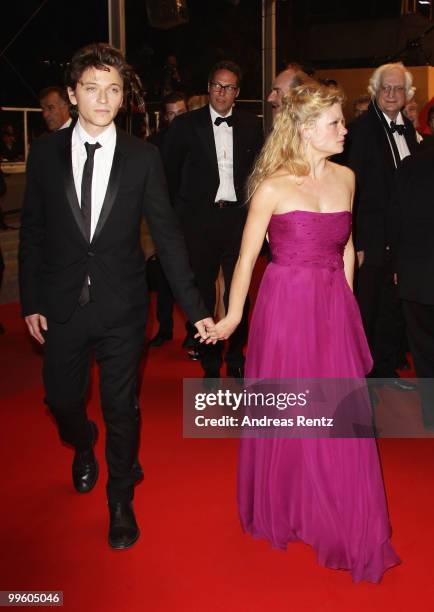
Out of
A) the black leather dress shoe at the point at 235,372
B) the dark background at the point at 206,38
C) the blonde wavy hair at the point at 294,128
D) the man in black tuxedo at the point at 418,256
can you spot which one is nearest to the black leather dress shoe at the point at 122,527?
the blonde wavy hair at the point at 294,128

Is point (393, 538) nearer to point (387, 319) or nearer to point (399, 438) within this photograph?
point (399, 438)

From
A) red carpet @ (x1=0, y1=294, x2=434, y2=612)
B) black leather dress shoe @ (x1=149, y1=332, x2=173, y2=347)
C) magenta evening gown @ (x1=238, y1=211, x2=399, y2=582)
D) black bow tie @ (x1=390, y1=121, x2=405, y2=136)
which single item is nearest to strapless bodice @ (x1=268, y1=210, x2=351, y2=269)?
magenta evening gown @ (x1=238, y1=211, x2=399, y2=582)

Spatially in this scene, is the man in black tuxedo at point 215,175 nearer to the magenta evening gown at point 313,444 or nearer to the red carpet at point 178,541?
the red carpet at point 178,541

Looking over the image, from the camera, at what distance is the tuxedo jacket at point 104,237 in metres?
2.92

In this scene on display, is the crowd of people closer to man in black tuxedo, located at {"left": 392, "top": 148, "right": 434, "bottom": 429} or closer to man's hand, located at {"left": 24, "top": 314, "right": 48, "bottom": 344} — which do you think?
man's hand, located at {"left": 24, "top": 314, "right": 48, "bottom": 344}

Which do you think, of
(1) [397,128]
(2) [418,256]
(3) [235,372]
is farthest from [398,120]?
(3) [235,372]

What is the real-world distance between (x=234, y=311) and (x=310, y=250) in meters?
0.36

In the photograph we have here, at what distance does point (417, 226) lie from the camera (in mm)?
4145

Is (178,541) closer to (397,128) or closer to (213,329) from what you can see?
(213,329)

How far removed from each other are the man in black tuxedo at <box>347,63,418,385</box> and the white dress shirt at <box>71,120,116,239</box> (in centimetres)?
200

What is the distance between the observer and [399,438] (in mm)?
4191

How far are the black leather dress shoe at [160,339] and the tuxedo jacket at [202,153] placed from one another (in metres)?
1.34

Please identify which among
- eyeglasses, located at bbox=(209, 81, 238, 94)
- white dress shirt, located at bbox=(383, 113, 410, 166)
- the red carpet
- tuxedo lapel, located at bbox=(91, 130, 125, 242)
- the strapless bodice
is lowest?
the red carpet

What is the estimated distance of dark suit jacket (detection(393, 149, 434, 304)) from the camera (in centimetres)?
408
